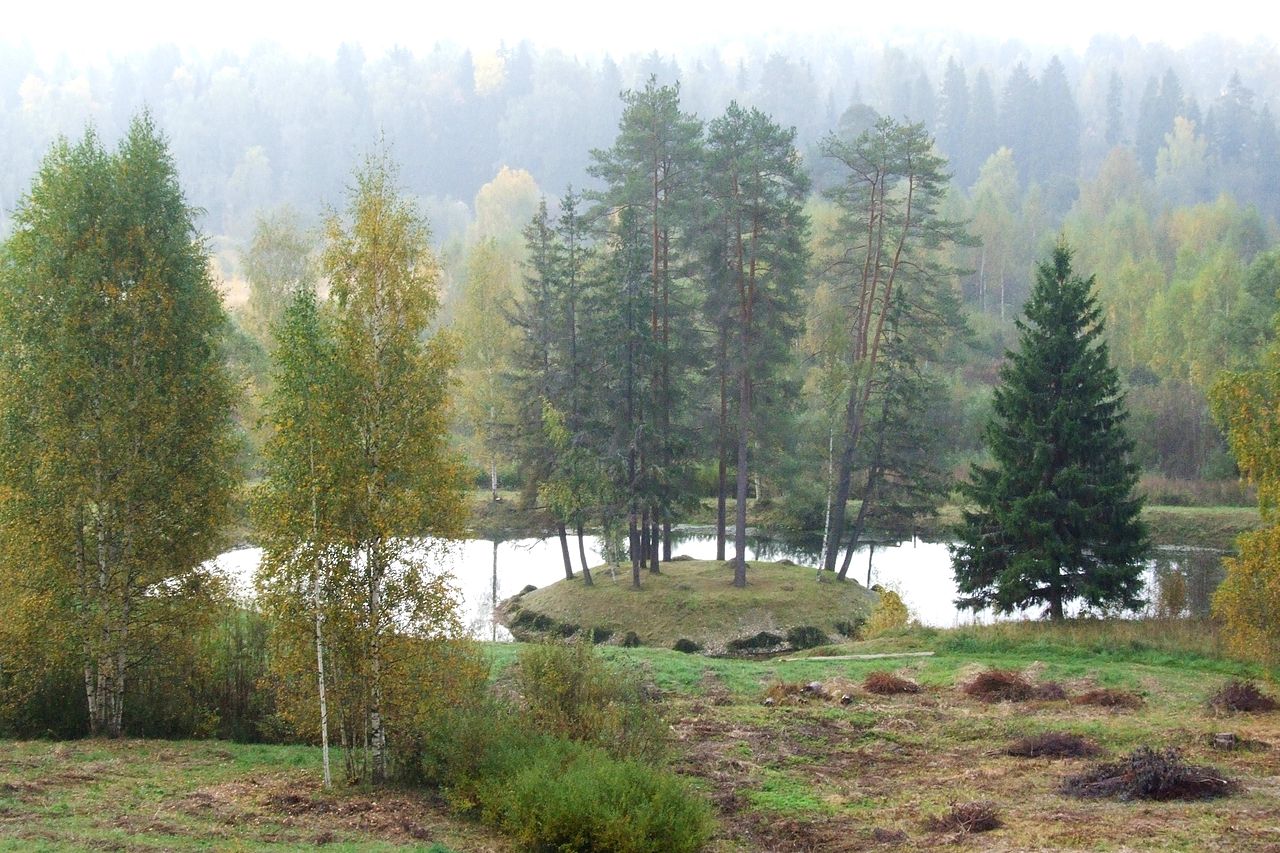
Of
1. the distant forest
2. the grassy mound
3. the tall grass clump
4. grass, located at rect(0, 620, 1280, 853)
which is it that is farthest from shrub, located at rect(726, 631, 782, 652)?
the distant forest

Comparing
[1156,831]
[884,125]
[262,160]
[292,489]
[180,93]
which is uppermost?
[180,93]

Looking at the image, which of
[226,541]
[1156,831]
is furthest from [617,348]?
[1156,831]

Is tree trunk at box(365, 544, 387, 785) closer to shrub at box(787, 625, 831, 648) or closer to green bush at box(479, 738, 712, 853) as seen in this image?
green bush at box(479, 738, 712, 853)

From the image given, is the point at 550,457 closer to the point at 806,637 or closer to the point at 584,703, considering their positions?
the point at 806,637

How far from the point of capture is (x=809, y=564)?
155ft

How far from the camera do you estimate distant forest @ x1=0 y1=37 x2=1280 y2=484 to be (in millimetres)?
93188

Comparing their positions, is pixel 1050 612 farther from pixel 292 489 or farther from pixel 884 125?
pixel 292 489

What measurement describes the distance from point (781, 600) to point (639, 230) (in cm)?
1316

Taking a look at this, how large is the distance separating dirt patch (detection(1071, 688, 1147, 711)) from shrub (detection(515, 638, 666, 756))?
28.4 ft

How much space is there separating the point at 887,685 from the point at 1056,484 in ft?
30.7

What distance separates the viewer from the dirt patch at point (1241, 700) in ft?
62.7

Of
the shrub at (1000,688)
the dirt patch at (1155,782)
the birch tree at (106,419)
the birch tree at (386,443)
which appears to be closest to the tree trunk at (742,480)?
the shrub at (1000,688)

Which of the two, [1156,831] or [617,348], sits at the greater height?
[617,348]

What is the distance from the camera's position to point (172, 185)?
19.6 meters
